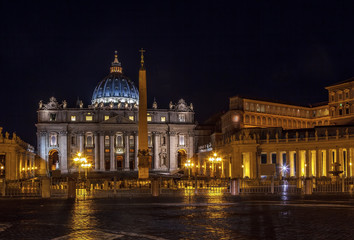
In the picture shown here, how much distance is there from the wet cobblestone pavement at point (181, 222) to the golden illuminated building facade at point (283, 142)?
2693 cm

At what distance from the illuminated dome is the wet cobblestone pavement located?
433 feet

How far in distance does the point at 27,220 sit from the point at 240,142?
171ft

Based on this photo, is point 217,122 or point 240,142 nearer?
point 240,142

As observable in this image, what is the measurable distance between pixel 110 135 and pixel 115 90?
109ft

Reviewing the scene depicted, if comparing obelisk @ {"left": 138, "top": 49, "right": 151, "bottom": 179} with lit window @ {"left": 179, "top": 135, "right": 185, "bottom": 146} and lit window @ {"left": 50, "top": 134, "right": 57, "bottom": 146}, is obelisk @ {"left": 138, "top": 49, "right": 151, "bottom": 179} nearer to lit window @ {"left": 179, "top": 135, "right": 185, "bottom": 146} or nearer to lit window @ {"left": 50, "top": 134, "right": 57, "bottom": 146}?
lit window @ {"left": 50, "top": 134, "right": 57, "bottom": 146}

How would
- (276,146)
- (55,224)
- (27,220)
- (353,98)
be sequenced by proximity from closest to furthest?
(55,224) → (27,220) → (276,146) → (353,98)

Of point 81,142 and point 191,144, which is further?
point 191,144

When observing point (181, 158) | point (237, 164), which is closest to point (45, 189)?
point (237, 164)

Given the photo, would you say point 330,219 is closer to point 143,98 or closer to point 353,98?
point 143,98

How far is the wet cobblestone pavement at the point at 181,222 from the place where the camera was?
15273 millimetres

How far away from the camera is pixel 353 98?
9119 centimetres

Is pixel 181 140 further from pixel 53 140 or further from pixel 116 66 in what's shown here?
pixel 116 66

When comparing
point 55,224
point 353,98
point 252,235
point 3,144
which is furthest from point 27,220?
point 353,98

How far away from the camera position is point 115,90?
15775 centimetres
